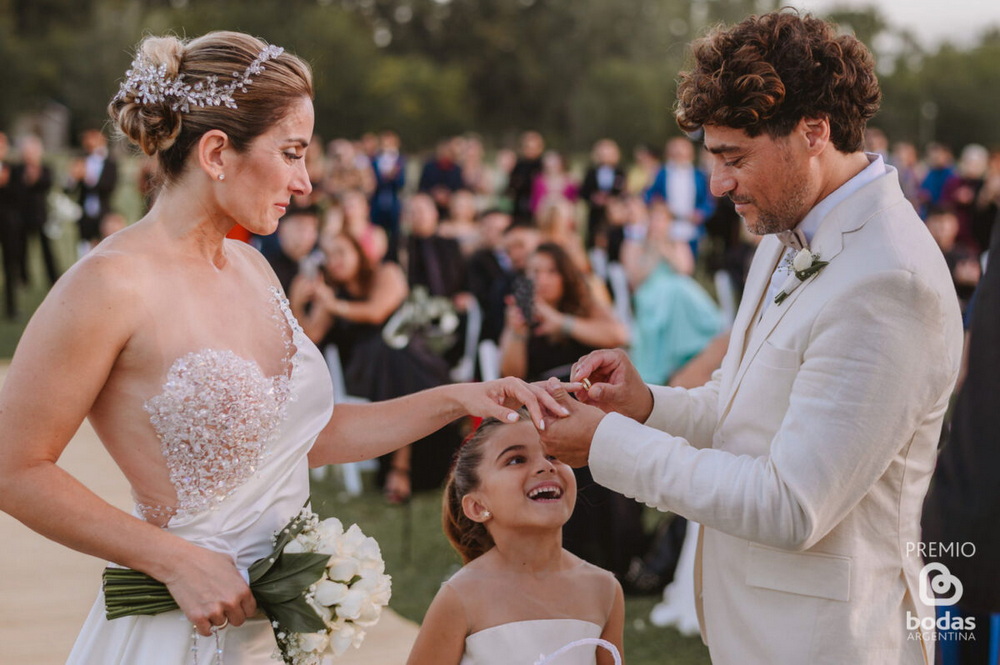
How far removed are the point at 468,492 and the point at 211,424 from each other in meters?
0.99

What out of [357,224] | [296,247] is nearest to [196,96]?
[357,224]

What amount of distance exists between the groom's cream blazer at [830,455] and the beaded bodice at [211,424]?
2.54ft

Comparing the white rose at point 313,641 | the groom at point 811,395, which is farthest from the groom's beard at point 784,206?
the white rose at point 313,641

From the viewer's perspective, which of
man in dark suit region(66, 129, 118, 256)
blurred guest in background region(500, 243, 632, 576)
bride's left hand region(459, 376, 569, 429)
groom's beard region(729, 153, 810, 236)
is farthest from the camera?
man in dark suit region(66, 129, 118, 256)

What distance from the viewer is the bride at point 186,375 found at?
2207mm

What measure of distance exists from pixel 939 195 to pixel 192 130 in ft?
61.3

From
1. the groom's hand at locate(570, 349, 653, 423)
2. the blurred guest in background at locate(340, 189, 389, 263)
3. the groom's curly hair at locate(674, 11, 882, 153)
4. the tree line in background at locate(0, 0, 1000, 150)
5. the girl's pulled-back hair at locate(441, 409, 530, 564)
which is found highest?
the groom's curly hair at locate(674, 11, 882, 153)

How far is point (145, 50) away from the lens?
254 cm

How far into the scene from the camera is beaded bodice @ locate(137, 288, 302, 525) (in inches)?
92.8

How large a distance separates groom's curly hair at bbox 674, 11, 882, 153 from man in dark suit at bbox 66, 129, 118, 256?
14.9 metres

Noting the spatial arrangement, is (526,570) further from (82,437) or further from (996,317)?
(82,437)

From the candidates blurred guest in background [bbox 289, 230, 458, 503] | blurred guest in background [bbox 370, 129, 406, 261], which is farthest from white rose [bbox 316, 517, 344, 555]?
blurred guest in background [bbox 370, 129, 406, 261]

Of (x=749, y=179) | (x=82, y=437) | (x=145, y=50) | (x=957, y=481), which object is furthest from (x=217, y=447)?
(x=82, y=437)

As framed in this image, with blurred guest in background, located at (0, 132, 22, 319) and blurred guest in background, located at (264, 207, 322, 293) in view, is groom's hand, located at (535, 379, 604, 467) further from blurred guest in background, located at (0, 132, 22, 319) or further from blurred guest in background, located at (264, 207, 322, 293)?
blurred guest in background, located at (0, 132, 22, 319)
